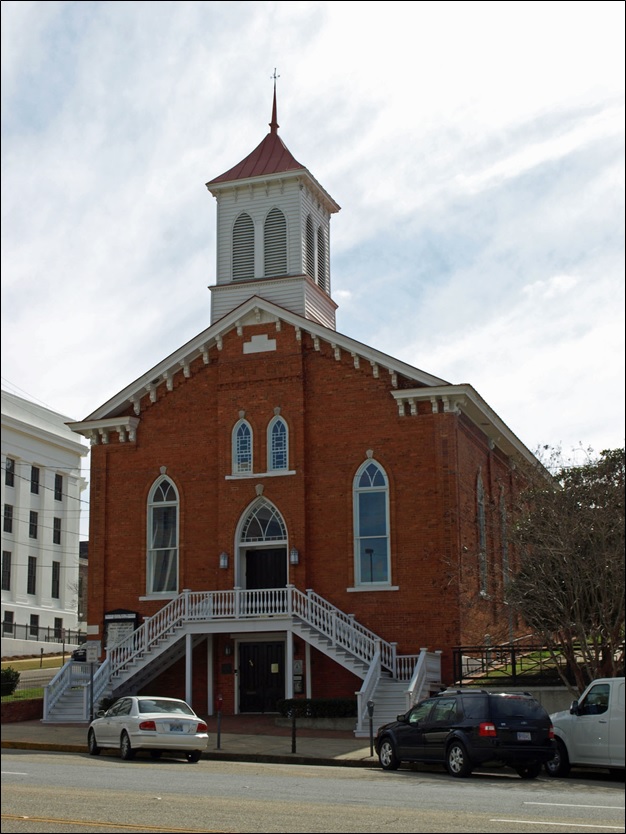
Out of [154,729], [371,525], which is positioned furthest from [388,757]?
[371,525]

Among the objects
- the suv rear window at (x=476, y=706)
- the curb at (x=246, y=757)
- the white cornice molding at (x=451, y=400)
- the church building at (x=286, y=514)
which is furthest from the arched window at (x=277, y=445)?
the suv rear window at (x=476, y=706)

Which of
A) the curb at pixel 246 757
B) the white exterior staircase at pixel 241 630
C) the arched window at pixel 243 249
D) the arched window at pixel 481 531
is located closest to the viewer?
the curb at pixel 246 757

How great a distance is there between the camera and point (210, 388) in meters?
34.9

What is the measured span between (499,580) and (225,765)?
1453 centimetres

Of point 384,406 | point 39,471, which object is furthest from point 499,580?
point 39,471

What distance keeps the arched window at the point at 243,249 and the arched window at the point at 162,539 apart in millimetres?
7622

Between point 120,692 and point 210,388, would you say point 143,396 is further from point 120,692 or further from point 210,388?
point 120,692

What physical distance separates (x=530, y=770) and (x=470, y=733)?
1962 mm

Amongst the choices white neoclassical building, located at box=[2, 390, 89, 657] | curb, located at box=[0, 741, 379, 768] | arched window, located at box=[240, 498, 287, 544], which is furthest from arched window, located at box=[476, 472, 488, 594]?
white neoclassical building, located at box=[2, 390, 89, 657]

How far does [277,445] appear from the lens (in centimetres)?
3359

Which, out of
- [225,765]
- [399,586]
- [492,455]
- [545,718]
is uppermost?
[492,455]

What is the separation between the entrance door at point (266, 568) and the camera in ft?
109

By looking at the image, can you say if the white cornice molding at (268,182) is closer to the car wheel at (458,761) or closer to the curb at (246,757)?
the curb at (246,757)

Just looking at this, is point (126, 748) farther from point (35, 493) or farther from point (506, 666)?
point (35, 493)
